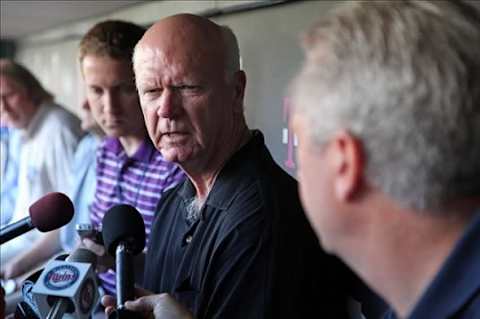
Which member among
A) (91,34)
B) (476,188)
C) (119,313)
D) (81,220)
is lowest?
(81,220)

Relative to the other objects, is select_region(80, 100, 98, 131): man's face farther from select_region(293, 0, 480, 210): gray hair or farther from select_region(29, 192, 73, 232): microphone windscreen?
select_region(293, 0, 480, 210): gray hair

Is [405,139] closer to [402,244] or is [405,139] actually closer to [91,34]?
[402,244]

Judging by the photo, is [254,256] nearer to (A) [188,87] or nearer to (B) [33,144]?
(A) [188,87]

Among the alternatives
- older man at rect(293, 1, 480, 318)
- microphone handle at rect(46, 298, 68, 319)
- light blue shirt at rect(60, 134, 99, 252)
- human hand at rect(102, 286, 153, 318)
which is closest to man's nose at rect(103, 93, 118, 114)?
light blue shirt at rect(60, 134, 99, 252)

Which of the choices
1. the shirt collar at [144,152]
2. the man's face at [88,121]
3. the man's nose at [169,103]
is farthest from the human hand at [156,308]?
the man's face at [88,121]

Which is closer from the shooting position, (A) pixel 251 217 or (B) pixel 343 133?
(B) pixel 343 133

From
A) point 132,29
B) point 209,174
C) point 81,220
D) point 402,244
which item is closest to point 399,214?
point 402,244

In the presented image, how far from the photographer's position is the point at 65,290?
810 millimetres

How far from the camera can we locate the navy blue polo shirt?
916 millimetres

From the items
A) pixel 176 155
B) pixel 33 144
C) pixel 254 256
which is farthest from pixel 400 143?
pixel 33 144

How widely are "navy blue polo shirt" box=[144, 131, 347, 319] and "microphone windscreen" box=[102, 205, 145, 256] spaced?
0.32ft

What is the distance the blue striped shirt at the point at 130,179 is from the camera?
57.7 inches

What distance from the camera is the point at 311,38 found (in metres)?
0.54

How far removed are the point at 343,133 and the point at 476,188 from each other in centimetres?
14
